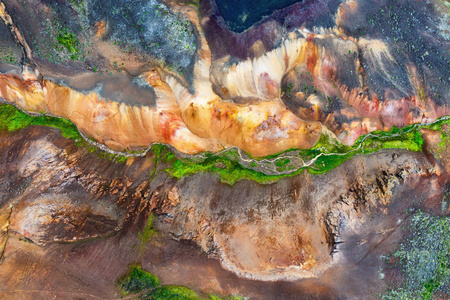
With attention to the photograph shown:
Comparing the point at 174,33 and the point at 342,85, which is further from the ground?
the point at 174,33

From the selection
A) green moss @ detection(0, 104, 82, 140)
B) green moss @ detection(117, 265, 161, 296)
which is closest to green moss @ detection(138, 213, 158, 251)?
green moss @ detection(117, 265, 161, 296)

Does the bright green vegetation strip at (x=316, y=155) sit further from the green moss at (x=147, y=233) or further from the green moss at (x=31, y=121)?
the green moss at (x=31, y=121)

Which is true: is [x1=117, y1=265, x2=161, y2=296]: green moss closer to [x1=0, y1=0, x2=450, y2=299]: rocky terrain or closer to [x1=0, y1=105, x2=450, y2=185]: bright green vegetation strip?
[x1=0, y1=0, x2=450, y2=299]: rocky terrain

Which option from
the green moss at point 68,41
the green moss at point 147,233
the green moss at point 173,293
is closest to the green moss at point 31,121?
the green moss at point 68,41

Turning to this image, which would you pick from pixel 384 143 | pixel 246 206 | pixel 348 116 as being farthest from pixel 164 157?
pixel 384 143

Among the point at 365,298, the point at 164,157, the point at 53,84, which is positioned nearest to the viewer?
the point at 365,298

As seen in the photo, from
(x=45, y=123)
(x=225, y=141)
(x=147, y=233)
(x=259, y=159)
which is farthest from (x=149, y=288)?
(x=45, y=123)

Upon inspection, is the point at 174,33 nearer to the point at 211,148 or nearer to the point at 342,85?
the point at 211,148

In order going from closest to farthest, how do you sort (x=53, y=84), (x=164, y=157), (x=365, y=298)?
1. (x=365, y=298)
2. (x=53, y=84)
3. (x=164, y=157)

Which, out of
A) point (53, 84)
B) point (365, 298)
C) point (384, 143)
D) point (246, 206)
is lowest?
point (365, 298)
